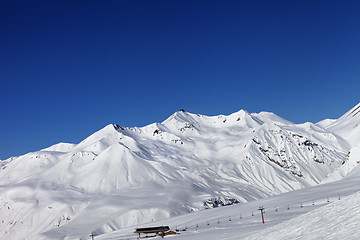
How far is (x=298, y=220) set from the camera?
1097 inches

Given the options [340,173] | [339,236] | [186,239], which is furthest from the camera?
[340,173]

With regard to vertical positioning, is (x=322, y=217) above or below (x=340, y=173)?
below

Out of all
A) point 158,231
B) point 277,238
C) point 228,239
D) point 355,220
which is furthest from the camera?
point 158,231

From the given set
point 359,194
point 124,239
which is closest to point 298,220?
point 359,194

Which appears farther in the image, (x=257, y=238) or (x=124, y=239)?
(x=124, y=239)

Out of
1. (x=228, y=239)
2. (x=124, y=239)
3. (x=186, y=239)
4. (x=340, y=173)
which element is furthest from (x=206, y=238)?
(x=340, y=173)

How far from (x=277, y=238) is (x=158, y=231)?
51.8 metres

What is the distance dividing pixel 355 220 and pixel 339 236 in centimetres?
230

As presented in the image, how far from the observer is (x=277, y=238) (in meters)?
25.5

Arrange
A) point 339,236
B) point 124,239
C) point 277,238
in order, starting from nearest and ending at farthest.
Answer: point 339,236, point 277,238, point 124,239

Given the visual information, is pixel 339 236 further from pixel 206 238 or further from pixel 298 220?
pixel 206 238

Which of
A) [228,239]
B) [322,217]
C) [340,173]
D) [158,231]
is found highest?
[340,173]

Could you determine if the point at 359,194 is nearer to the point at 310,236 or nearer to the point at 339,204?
the point at 339,204

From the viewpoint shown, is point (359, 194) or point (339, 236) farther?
point (359, 194)
